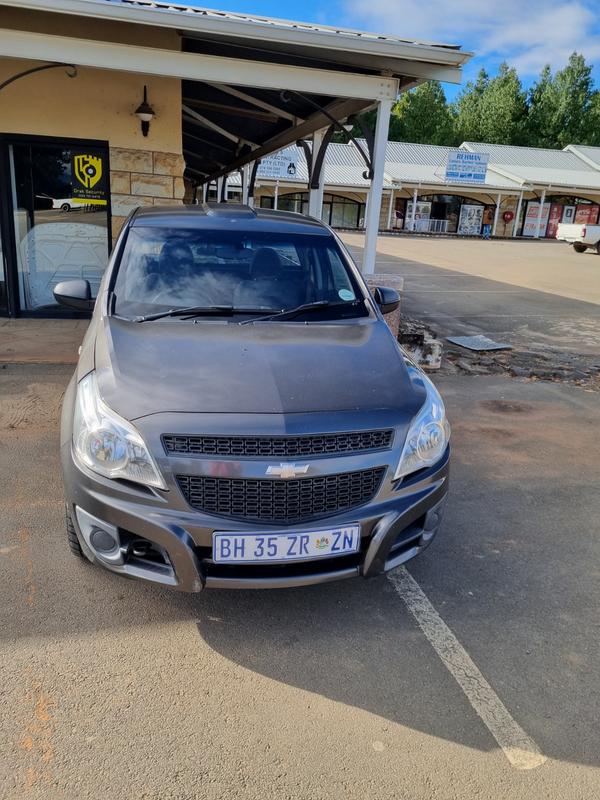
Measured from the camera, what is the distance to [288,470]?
99.2 inches

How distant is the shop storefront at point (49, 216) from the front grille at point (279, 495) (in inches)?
280

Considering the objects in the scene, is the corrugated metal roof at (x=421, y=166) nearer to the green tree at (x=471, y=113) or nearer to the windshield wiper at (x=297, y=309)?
the green tree at (x=471, y=113)

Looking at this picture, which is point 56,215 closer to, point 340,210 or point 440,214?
point 340,210

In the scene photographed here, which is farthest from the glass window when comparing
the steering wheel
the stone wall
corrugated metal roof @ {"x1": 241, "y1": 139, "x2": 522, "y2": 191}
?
corrugated metal roof @ {"x1": 241, "y1": 139, "x2": 522, "y2": 191}

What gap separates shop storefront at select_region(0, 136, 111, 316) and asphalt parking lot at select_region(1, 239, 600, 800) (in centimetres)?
551

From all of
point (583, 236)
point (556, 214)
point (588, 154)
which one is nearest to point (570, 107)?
point (588, 154)

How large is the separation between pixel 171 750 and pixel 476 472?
129 inches

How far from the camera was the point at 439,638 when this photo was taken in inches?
113

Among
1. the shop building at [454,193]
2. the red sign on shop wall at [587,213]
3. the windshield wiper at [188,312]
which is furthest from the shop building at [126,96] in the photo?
the red sign on shop wall at [587,213]

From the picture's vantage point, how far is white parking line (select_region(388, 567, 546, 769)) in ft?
7.56

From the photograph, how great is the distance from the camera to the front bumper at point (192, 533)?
2498mm

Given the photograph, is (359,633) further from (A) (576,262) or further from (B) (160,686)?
(A) (576,262)

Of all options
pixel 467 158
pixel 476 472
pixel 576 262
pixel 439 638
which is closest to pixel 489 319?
pixel 476 472

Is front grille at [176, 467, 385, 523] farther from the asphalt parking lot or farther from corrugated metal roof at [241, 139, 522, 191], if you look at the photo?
corrugated metal roof at [241, 139, 522, 191]
